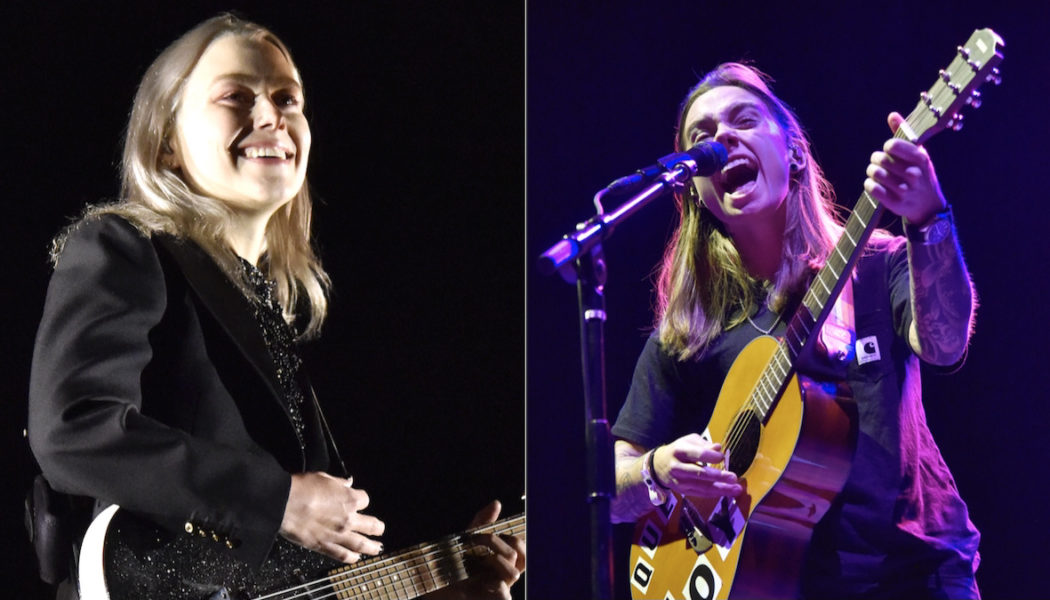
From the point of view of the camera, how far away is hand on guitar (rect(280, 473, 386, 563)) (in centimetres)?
242

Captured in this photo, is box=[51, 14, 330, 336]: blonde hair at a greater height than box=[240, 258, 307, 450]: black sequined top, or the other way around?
box=[51, 14, 330, 336]: blonde hair

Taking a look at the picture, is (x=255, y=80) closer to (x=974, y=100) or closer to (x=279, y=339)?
(x=279, y=339)

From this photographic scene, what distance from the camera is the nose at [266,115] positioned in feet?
8.93

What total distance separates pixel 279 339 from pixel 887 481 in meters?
1.44

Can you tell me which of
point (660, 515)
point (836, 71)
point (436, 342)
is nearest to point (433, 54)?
point (436, 342)

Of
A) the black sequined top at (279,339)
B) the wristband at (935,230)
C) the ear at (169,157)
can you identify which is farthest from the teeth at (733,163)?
the ear at (169,157)

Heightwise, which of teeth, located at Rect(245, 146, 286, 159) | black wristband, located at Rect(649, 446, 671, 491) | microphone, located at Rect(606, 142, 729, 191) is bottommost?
black wristband, located at Rect(649, 446, 671, 491)

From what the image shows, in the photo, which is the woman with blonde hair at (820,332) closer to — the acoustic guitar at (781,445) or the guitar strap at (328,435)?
the acoustic guitar at (781,445)

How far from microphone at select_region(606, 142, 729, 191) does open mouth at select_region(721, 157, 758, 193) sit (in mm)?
95

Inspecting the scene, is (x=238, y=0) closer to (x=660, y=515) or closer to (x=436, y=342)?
(x=436, y=342)

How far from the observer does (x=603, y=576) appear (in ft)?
6.22

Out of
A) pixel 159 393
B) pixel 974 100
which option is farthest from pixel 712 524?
pixel 159 393

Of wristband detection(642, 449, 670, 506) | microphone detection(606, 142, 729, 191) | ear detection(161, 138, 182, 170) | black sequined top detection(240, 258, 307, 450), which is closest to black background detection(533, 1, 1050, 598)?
wristband detection(642, 449, 670, 506)

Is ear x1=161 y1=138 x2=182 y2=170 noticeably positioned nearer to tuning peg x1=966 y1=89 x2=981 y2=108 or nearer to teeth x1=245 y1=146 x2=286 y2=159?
teeth x1=245 y1=146 x2=286 y2=159
